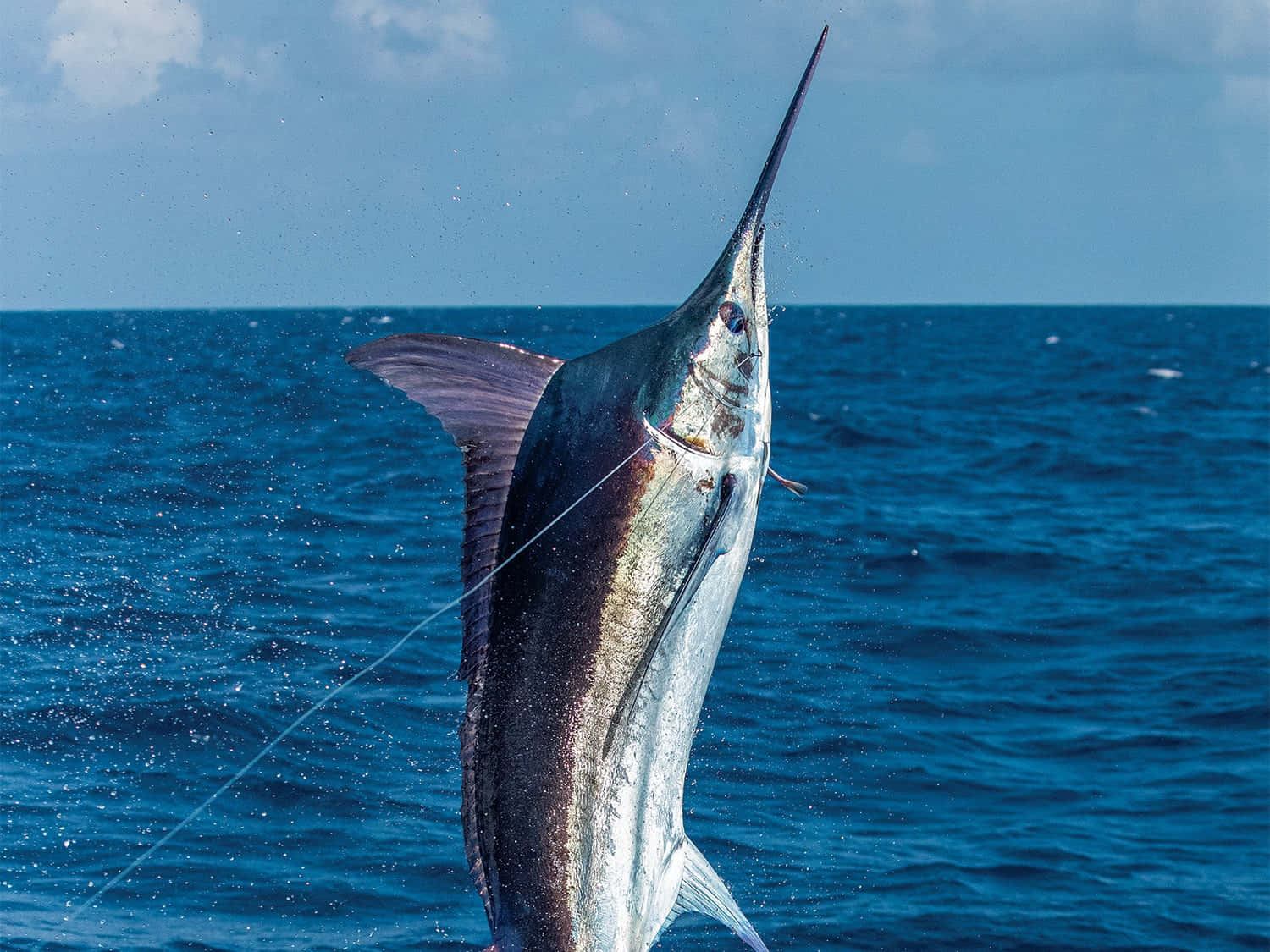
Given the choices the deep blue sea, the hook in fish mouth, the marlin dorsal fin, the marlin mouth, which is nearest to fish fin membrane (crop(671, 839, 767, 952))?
the marlin dorsal fin

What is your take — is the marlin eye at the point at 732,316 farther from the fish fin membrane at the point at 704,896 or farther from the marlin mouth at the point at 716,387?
the fish fin membrane at the point at 704,896

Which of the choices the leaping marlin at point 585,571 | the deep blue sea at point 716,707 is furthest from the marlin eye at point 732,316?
the deep blue sea at point 716,707

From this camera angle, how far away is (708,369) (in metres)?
3.18

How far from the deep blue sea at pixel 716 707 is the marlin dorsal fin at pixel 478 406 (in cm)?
141

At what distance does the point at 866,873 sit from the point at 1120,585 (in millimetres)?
7237

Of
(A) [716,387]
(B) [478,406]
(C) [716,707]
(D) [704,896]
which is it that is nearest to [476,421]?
(B) [478,406]

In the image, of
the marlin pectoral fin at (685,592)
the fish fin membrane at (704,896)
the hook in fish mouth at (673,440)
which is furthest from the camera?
the fish fin membrane at (704,896)

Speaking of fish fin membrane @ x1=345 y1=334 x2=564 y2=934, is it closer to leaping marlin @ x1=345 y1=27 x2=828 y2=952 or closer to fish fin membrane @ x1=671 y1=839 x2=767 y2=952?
leaping marlin @ x1=345 y1=27 x2=828 y2=952

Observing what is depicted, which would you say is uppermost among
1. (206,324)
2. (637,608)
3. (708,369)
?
(708,369)

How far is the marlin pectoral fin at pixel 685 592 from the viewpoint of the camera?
3.03 m

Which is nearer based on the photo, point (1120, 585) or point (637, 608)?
point (637, 608)

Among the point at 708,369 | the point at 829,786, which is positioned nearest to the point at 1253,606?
the point at 829,786

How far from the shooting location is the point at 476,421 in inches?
125

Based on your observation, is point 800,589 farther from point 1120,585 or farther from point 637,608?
point 637,608
